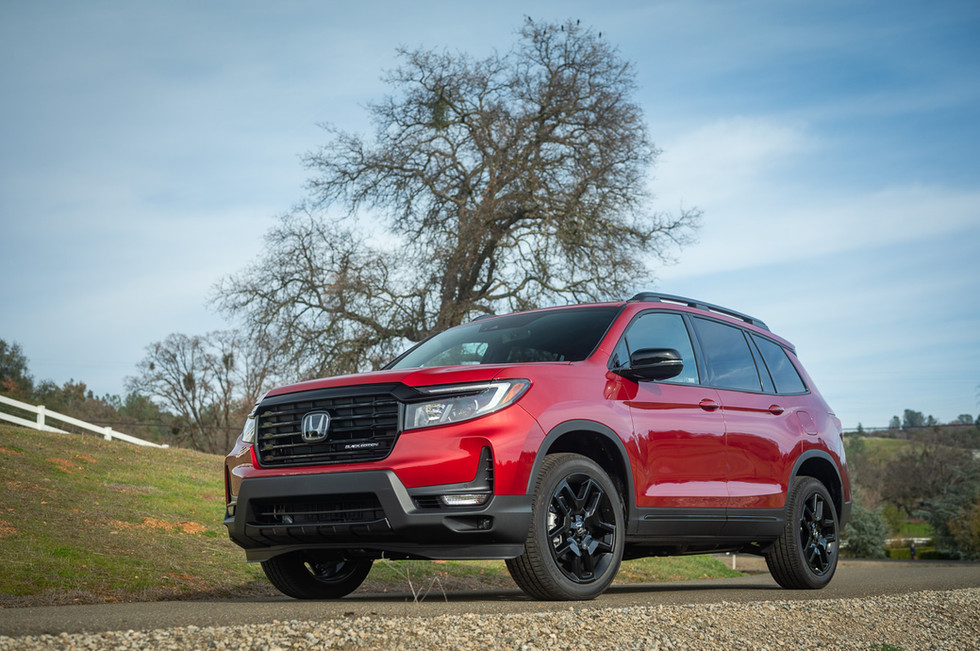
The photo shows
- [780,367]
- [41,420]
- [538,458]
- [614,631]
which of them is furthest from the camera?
[41,420]

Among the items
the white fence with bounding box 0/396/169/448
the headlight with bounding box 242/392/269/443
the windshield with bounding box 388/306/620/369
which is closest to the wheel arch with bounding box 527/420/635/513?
the windshield with bounding box 388/306/620/369

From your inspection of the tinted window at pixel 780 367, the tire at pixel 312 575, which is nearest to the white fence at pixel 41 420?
the tire at pixel 312 575

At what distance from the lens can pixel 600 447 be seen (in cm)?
653

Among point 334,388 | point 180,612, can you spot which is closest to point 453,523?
point 334,388

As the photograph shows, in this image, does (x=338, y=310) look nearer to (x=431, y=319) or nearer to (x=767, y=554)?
(x=431, y=319)

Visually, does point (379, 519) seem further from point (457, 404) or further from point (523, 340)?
point (523, 340)

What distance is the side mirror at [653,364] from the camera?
654cm

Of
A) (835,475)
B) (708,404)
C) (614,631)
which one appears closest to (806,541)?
(835,475)

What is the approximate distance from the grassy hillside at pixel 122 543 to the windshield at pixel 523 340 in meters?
1.71

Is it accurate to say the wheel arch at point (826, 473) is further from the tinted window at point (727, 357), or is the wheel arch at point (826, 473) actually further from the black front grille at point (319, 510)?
the black front grille at point (319, 510)

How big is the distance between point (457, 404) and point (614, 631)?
1.76 metres

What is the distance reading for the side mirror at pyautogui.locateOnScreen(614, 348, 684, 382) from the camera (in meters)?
6.54

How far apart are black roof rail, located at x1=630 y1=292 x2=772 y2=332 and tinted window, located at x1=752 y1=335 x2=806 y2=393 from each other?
0.66 ft

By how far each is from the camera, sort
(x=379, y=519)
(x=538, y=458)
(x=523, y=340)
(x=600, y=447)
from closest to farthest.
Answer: (x=379, y=519), (x=538, y=458), (x=600, y=447), (x=523, y=340)
